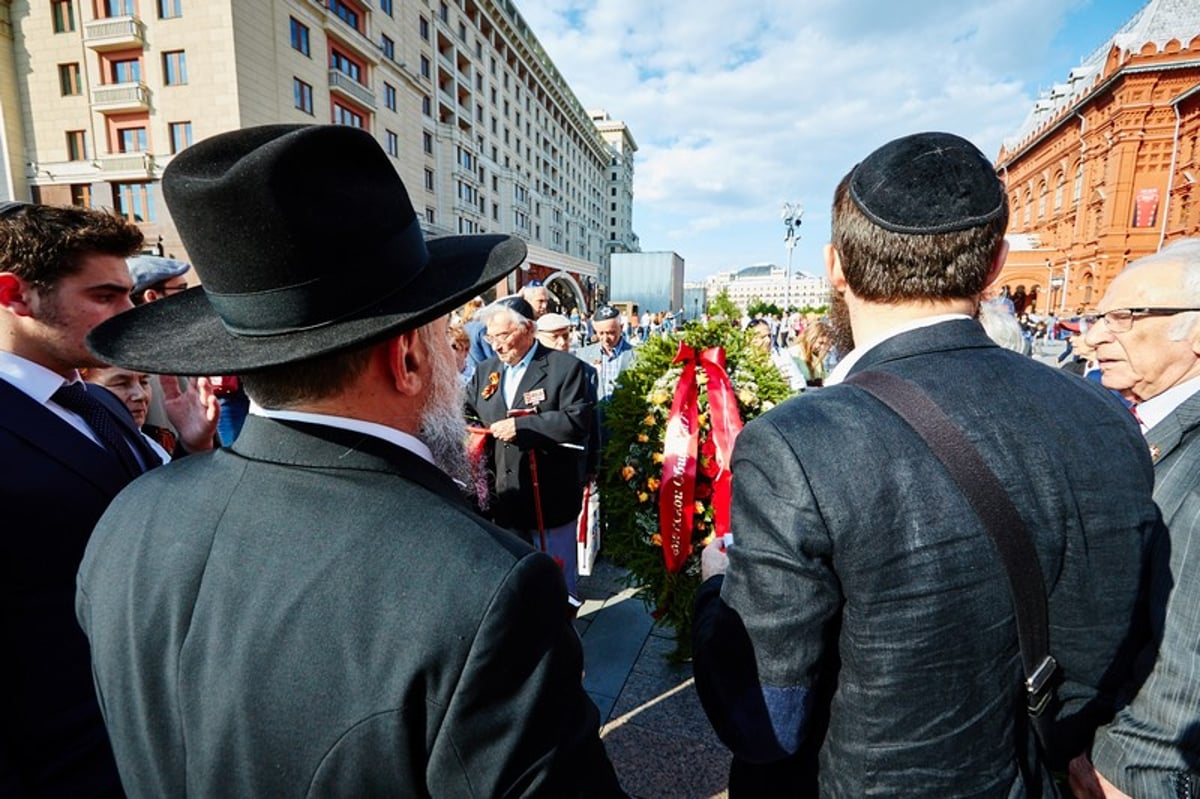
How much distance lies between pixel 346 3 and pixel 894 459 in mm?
32945

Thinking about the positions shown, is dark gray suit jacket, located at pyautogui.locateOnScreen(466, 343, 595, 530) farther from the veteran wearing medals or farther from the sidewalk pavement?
the sidewalk pavement

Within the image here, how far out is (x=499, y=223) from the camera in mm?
43156

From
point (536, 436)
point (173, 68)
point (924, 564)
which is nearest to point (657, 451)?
point (536, 436)

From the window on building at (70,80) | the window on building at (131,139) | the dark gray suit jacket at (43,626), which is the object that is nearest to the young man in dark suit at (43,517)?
the dark gray suit jacket at (43,626)

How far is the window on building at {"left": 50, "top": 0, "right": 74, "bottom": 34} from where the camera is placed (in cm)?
2195

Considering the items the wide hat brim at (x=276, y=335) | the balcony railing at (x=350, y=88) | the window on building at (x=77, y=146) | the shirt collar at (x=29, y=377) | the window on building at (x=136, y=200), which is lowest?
the shirt collar at (x=29, y=377)

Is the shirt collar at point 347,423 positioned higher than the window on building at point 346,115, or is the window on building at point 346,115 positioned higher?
the window on building at point 346,115

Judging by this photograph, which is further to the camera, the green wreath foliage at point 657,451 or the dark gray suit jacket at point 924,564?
the green wreath foliage at point 657,451

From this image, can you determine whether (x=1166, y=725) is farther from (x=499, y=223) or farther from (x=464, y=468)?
(x=499, y=223)

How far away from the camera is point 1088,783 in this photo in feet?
4.84

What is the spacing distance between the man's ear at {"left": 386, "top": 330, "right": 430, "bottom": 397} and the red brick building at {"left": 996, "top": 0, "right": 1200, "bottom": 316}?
39.7 metres

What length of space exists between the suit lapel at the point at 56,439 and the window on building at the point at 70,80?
30.5 meters

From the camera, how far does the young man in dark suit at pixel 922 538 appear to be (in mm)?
1084

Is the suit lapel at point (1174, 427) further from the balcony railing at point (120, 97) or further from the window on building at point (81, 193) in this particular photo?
the window on building at point (81, 193)
